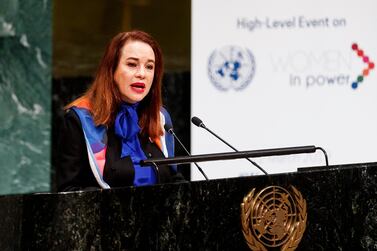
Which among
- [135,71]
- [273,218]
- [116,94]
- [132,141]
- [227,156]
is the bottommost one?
[273,218]

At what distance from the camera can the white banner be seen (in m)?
6.04

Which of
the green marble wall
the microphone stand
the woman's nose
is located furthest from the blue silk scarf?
the green marble wall

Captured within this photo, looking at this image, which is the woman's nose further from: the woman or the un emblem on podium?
the un emblem on podium

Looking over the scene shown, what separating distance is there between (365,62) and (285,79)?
540 millimetres

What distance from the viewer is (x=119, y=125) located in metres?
4.28

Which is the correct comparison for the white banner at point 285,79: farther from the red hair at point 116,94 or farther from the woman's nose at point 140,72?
the woman's nose at point 140,72

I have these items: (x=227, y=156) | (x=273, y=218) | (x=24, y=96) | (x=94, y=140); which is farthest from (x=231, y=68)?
(x=273, y=218)

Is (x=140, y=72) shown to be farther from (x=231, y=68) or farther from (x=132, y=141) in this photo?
(x=231, y=68)

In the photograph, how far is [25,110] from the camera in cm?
753

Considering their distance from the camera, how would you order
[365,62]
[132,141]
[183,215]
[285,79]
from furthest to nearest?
[285,79] < [365,62] < [132,141] < [183,215]

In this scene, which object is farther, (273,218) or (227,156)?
(227,156)

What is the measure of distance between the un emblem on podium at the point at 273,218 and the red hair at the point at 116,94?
115cm

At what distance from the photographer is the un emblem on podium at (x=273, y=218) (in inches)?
132

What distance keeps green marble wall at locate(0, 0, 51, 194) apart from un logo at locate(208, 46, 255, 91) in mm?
1760
